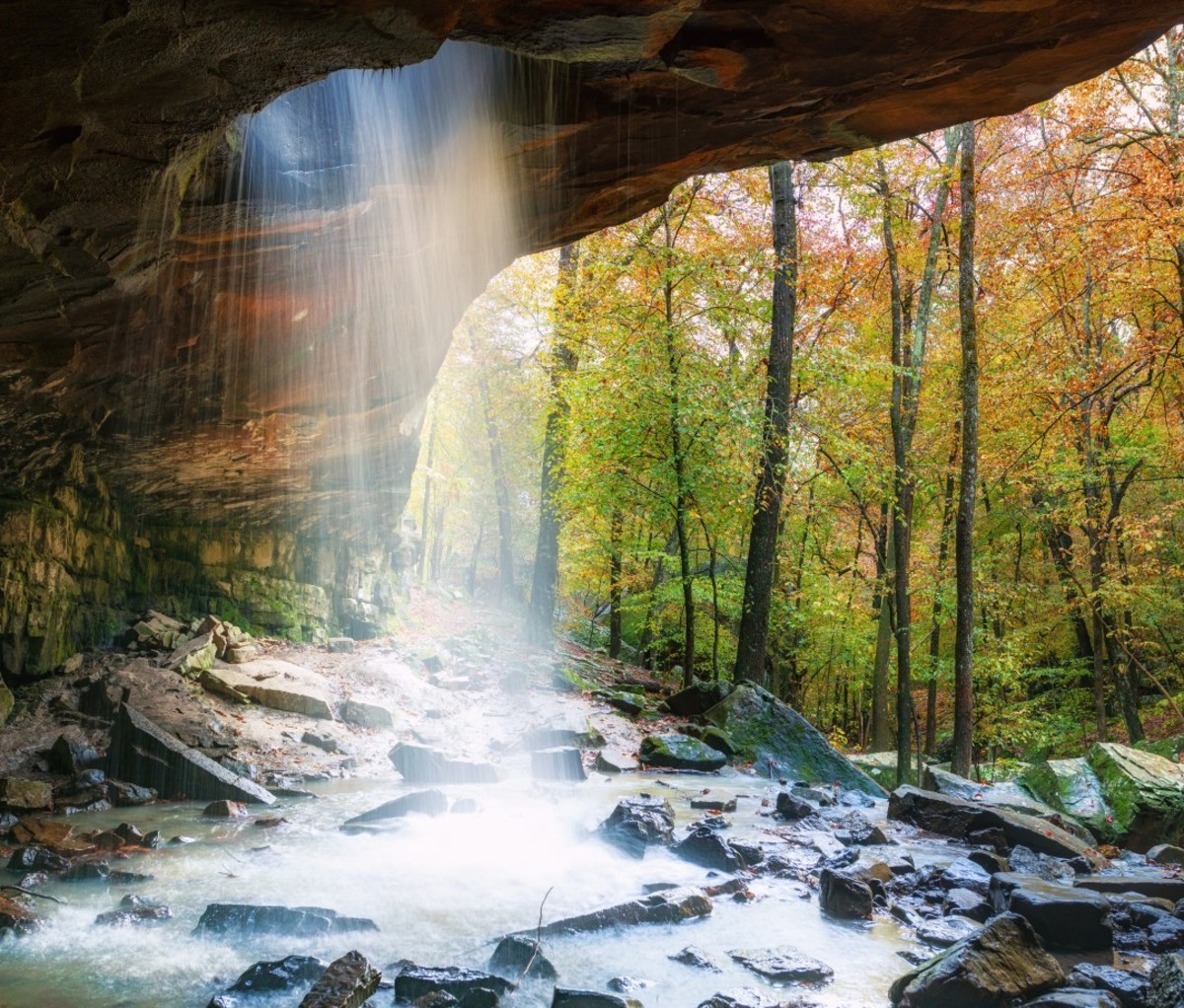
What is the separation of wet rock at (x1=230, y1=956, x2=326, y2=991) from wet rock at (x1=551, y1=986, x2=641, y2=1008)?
129 cm

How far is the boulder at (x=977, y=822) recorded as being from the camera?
6.91 m

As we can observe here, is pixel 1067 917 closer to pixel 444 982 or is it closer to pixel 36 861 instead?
pixel 444 982

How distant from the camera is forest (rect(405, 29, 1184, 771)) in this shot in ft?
42.9

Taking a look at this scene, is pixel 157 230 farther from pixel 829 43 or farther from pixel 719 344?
pixel 719 344

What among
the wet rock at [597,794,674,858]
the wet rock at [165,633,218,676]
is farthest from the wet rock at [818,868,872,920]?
the wet rock at [165,633,218,676]

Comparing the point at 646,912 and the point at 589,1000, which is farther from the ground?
the point at 589,1000

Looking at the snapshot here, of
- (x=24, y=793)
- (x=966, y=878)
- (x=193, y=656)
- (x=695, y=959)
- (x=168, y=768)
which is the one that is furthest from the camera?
(x=193, y=656)

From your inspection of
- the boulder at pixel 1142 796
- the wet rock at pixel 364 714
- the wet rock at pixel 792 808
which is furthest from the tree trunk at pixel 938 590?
the wet rock at pixel 364 714

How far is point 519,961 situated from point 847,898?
2.32 m

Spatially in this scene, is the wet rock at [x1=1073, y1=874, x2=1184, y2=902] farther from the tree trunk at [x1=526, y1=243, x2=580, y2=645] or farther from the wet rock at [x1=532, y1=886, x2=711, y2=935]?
the tree trunk at [x1=526, y1=243, x2=580, y2=645]

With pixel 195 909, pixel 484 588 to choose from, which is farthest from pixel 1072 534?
pixel 484 588

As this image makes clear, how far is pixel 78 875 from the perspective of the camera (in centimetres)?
527

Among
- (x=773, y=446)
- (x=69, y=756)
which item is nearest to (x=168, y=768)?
(x=69, y=756)

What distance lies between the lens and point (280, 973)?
3.90m
